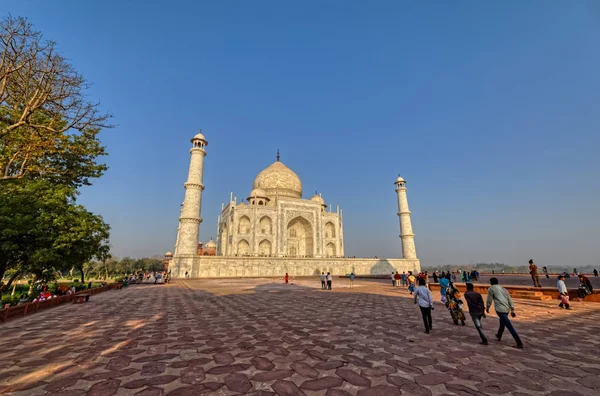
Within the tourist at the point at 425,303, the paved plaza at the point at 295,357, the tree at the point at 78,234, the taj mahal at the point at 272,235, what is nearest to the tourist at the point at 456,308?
the paved plaza at the point at 295,357

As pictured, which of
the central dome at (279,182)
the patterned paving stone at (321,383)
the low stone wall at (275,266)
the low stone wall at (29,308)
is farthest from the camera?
the central dome at (279,182)

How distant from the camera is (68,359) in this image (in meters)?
4.33

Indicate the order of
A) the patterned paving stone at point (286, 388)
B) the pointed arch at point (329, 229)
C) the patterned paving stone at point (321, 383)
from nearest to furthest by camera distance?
the patterned paving stone at point (286, 388)
the patterned paving stone at point (321, 383)
the pointed arch at point (329, 229)

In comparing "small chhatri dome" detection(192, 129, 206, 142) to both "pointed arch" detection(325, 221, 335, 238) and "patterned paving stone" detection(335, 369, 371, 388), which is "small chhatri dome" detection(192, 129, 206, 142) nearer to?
"pointed arch" detection(325, 221, 335, 238)

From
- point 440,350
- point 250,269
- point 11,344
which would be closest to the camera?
point 440,350

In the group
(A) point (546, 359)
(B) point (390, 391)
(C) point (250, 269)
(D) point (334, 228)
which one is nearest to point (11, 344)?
(B) point (390, 391)

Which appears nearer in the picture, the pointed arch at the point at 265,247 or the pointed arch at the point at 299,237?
the pointed arch at the point at 265,247

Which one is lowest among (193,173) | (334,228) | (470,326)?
(470,326)

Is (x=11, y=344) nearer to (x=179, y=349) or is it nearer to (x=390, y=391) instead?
(x=179, y=349)

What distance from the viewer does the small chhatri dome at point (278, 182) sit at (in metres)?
43.4

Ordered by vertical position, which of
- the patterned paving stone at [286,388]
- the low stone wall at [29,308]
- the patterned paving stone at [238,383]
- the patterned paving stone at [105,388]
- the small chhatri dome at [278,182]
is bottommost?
the patterned paving stone at [286,388]

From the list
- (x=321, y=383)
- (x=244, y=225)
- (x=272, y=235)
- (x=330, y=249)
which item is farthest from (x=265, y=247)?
(x=321, y=383)

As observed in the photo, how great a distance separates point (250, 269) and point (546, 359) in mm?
29062

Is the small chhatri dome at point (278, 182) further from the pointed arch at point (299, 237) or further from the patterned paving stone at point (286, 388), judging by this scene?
the patterned paving stone at point (286, 388)
